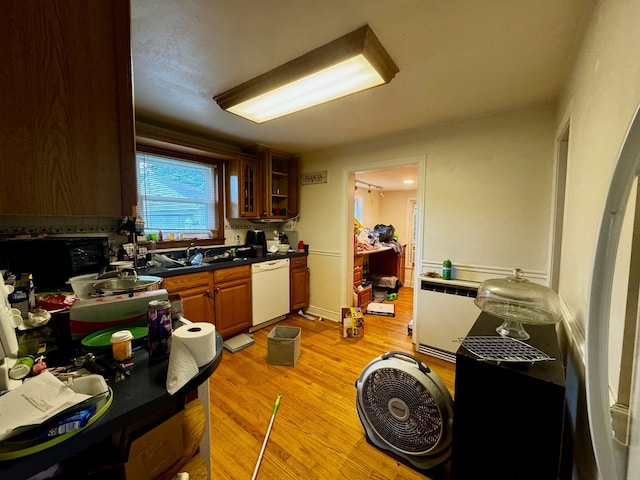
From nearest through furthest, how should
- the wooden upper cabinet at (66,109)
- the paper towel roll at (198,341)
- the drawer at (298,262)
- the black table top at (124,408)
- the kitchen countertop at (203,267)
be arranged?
the black table top at (124,408), the wooden upper cabinet at (66,109), the paper towel roll at (198,341), the kitchen countertop at (203,267), the drawer at (298,262)

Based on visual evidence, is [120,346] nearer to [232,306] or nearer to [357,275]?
[232,306]

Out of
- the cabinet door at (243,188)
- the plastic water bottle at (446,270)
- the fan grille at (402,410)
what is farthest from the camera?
the cabinet door at (243,188)

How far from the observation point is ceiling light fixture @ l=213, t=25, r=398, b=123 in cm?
139

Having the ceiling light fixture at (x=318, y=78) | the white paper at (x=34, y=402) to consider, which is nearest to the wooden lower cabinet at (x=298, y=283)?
the ceiling light fixture at (x=318, y=78)

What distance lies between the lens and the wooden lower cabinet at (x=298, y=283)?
3494 mm

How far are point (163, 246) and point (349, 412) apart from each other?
7.97 ft

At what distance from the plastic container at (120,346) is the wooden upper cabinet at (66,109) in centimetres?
42

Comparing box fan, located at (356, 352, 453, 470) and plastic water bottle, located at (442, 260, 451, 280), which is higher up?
plastic water bottle, located at (442, 260, 451, 280)

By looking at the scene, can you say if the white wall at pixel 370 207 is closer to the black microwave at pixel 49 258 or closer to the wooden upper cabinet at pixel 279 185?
the wooden upper cabinet at pixel 279 185

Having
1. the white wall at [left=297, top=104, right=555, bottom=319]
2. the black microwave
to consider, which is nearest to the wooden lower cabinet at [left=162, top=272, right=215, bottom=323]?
the black microwave

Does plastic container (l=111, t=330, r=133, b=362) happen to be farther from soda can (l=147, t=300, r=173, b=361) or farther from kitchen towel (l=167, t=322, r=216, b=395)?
kitchen towel (l=167, t=322, r=216, b=395)

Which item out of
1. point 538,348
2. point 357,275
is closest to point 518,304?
point 538,348

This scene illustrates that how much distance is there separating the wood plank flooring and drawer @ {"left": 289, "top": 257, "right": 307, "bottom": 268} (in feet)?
3.24

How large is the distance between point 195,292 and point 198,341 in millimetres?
1844
